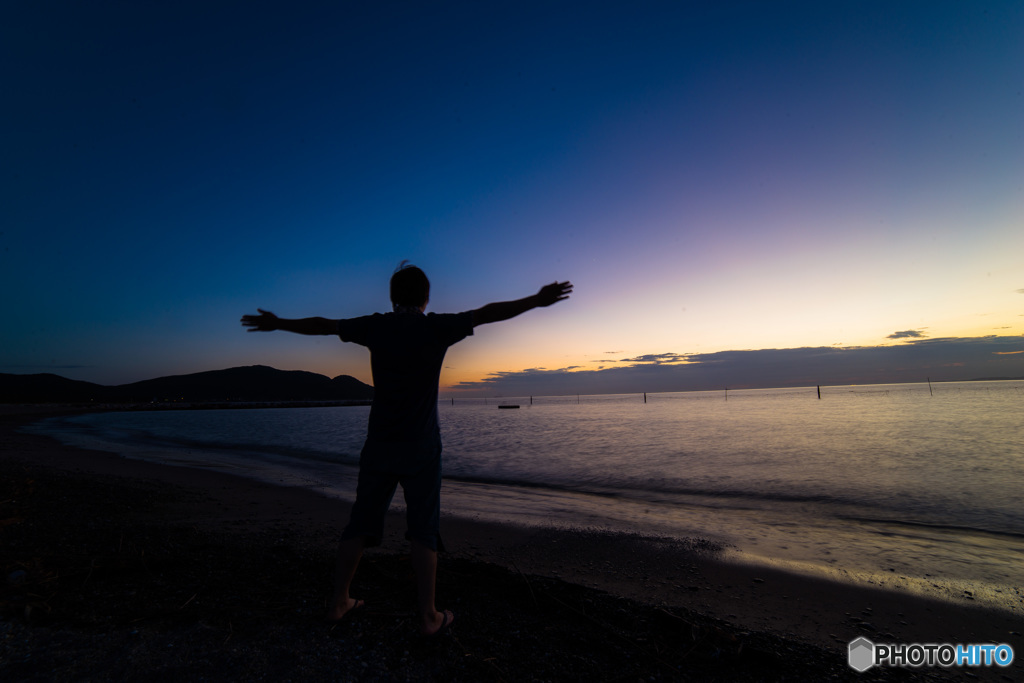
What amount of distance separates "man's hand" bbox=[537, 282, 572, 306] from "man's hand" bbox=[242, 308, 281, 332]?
1.84m

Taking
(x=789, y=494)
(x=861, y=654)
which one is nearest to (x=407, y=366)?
(x=861, y=654)

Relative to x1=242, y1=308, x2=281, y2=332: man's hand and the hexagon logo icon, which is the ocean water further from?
x1=242, y1=308, x2=281, y2=332: man's hand

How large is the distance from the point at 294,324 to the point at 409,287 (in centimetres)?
84

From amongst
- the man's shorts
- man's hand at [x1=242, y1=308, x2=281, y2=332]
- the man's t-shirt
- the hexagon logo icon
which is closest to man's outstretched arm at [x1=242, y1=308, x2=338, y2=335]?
man's hand at [x1=242, y1=308, x2=281, y2=332]

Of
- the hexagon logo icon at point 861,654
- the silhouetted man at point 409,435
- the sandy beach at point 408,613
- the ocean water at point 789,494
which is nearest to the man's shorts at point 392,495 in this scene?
the silhouetted man at point 409,435

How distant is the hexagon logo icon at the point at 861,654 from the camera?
274 cm

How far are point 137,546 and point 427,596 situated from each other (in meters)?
3.54

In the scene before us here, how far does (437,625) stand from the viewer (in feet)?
8.57

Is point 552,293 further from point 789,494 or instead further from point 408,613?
point 789,494

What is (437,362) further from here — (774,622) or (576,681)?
(774,622)
